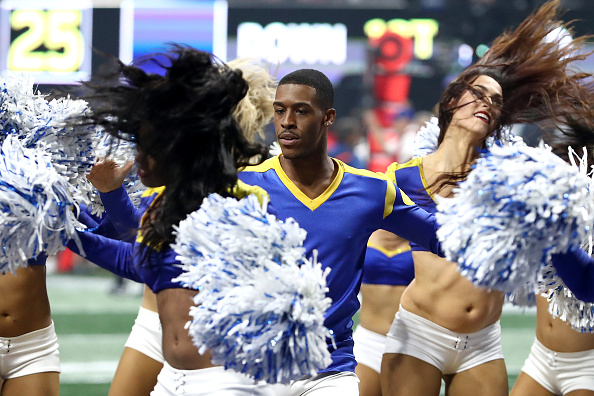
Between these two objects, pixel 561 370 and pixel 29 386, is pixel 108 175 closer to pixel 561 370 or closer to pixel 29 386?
pixel 29 386

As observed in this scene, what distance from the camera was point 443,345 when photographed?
10.9 ft

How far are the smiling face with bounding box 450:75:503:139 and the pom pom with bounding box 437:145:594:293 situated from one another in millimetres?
979

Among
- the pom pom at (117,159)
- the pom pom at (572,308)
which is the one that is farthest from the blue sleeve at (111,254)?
the pom pom at (572,308)

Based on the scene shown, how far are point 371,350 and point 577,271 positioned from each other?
1.70 metres

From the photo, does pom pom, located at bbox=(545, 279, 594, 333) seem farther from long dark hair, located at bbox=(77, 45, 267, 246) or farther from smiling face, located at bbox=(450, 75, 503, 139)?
long dark hair, located at bbox=(77, 45, 267, 246)

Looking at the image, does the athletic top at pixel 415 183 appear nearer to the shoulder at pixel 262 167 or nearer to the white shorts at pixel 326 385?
the shoulder at pixel 262 167

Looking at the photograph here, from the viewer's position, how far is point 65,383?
581 cm

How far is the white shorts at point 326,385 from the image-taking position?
9.27 feet

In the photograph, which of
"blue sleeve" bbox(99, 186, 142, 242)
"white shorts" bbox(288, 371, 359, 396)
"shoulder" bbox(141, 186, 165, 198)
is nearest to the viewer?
"shoulder" bbox(141, 186, 165, 198)

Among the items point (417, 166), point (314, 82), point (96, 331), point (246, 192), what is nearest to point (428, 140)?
point (417, 166)

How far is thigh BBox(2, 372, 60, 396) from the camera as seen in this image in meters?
3.30

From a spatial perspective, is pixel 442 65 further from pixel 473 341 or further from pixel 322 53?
pixel 473 341

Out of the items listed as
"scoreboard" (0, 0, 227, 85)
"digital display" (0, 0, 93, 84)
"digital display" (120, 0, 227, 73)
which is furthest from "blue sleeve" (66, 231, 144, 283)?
"digital display" (120, 0, 227, 73)

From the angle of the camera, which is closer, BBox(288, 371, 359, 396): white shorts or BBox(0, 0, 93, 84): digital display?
BBox(288, 371, 359, 396): white shorts
